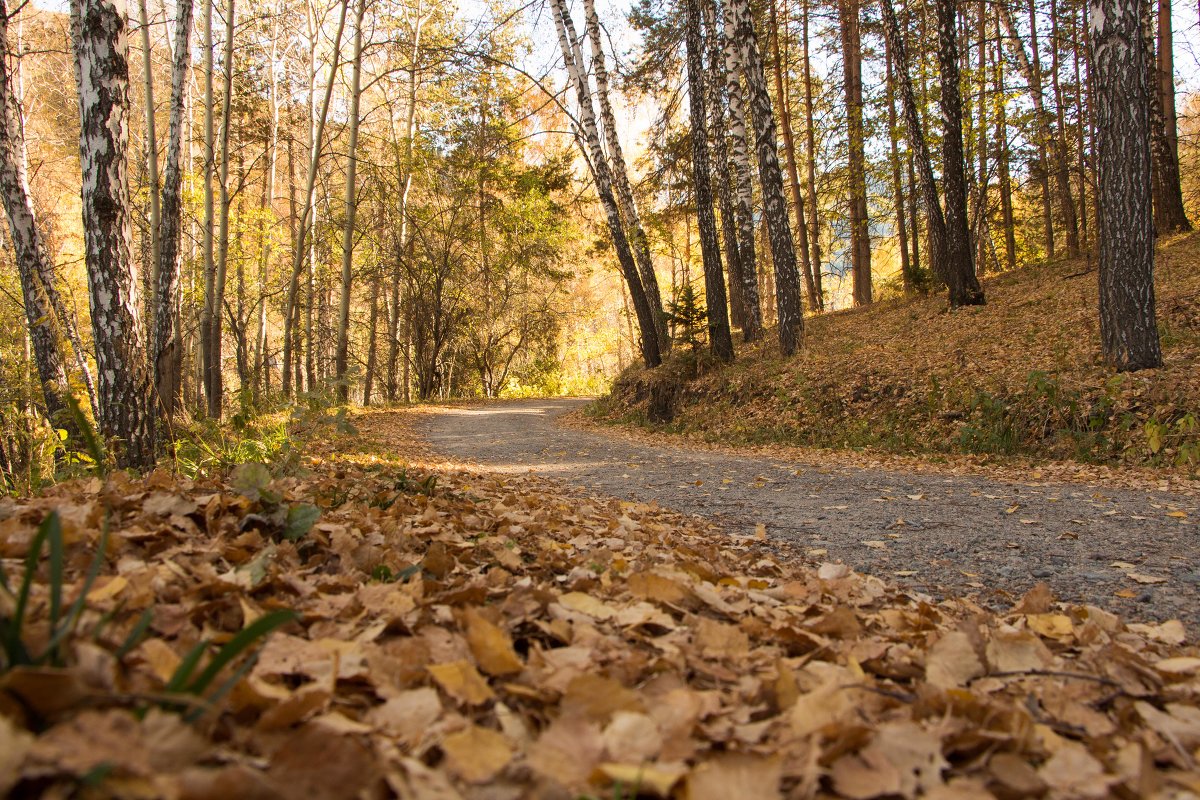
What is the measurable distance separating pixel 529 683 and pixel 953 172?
44.8 ft

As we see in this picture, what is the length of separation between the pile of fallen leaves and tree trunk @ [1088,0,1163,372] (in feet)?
22.5

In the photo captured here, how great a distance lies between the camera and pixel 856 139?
55.8ft

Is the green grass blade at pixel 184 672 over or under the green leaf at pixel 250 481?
under

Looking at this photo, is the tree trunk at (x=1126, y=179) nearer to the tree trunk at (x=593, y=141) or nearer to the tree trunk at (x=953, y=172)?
the tree trunk at (x=953, y=172)

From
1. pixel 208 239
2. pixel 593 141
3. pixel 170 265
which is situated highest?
pixel 593 141

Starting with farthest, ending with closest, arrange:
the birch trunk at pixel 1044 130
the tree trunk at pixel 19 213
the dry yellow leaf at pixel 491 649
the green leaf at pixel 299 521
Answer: the birch trunk at pixel 1044 130
the tree trunk at pixel 19 213
the green leaf at pixel 299 521
the dry yellow leaf at pixel 491 649

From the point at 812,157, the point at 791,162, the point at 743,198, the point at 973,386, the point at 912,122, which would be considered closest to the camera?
the point at 973,386

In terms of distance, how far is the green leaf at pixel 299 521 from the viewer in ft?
7.54

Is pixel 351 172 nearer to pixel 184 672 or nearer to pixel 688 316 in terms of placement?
pixel 688 316

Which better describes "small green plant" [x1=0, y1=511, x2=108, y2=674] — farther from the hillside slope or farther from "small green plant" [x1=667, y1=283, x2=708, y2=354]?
"small green plant" [x1=667, y1=283, x2=708, y2=354]

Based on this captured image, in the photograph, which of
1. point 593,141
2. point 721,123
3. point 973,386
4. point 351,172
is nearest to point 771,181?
point 593,141

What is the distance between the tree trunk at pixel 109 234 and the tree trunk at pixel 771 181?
30.1 ft

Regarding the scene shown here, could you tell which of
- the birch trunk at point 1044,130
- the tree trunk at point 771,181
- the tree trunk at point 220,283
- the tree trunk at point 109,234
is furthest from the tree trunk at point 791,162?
the tree trunk at point 109,234

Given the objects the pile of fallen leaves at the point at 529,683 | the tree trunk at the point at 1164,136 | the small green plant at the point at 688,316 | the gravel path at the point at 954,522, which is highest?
the tree trunk at the point at 1164,136
